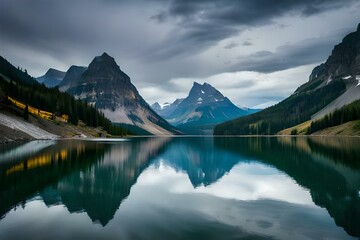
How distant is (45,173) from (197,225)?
99.7ft

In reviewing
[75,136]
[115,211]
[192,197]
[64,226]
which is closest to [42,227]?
[64,226]

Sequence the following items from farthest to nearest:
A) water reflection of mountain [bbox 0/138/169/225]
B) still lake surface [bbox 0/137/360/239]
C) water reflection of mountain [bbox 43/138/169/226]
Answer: water reflection of mountain [bbox 0/138/169/225]
water reflection of mountain [bbox 43/138/169/226]
still lake surface [bbox 0/137/360/239]

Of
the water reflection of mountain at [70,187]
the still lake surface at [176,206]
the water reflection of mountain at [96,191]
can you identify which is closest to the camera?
the still lake surface at [176,206]

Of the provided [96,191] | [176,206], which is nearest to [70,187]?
[96,191]

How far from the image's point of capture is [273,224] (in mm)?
21906

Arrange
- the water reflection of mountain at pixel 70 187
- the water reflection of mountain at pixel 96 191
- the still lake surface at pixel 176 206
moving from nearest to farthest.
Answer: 1. the still lake surface at pixel 176 206
2. the water reflection of mountain at pixel 96 191
3. the water reflection of mountain at pixel 70 187

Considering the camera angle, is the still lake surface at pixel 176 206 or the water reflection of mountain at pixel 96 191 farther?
the water reflection of mountain at pixel 96 191

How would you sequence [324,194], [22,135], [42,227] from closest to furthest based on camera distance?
[42,227] < [324,194] < [22,135]

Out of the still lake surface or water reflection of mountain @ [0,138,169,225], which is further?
water reflection of mountain @ [0,138,169,225]

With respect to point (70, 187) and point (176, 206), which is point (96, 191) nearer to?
point (70, 187)

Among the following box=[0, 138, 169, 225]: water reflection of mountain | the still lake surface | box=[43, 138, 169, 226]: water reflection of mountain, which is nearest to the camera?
the still lake surface

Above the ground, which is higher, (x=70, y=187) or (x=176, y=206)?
(x=70, y=187)

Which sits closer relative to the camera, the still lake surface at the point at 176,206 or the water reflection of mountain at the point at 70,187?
the still lake surface at the point at 176,206

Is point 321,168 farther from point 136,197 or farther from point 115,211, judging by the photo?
point 115,211
